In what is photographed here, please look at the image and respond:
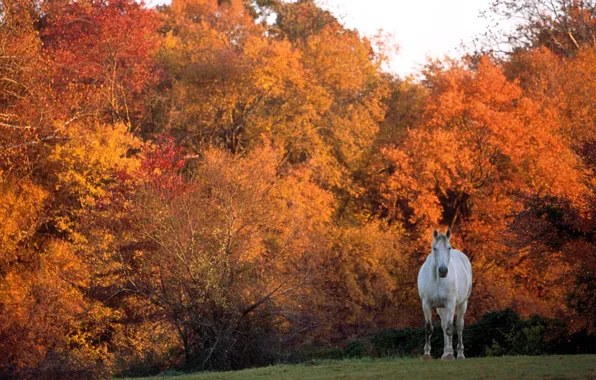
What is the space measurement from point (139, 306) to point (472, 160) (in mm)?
23114

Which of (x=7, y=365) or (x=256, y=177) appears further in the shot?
(x=256, y=177)

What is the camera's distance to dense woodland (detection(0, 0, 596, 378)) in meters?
25.1

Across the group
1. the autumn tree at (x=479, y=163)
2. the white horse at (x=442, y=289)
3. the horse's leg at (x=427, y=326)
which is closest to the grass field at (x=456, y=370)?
the horse's leg at (x=427, y=326)

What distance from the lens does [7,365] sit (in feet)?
97.7

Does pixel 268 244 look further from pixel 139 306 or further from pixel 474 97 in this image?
pixel 474 97

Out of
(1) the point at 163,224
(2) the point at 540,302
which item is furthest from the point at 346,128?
(1) the point at 163,224

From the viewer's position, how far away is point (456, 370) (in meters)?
14.3

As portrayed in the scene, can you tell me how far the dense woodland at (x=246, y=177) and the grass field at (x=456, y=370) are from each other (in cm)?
611

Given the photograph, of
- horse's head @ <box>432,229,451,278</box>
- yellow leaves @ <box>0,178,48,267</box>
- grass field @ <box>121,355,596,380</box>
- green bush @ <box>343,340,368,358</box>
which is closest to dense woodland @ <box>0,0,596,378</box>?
yellow leaves @ <box>0,178,48,267</box>

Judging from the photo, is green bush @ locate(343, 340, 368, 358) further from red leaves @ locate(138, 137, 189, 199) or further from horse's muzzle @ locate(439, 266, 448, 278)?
red leaves @ locate(138, 137, 189, 199)

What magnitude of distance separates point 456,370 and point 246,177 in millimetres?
18782

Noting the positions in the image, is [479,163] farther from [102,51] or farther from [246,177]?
[102,51]

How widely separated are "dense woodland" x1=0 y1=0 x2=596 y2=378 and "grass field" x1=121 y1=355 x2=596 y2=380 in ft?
20.0

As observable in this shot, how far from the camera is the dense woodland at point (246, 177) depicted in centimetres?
2514
